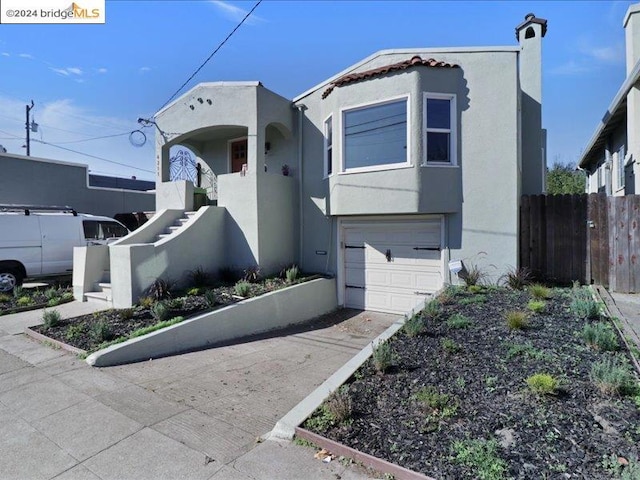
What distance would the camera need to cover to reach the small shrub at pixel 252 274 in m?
9.50

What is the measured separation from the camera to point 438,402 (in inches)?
140

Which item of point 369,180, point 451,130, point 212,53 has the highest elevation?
point 212,53

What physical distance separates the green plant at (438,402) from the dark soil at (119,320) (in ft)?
15.8

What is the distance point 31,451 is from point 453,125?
353 inches

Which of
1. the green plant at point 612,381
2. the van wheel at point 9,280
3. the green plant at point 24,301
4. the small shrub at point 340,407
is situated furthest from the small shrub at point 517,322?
the van wheel at point 9,280

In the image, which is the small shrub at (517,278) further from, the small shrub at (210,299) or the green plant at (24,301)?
the green plant at (24,301)

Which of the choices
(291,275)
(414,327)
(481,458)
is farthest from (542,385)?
(291,275)

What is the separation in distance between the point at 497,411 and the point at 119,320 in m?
6.53

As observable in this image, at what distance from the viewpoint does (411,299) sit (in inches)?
382

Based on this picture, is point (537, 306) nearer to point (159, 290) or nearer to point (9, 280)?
point (159, 290)

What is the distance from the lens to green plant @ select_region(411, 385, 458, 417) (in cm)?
348

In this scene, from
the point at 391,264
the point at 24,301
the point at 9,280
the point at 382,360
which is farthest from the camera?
the point at 9,280

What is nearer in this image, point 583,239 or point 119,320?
point 119,320

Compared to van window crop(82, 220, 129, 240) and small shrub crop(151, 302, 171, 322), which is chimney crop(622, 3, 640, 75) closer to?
small shrub crop(151, 302, 171, 322)
